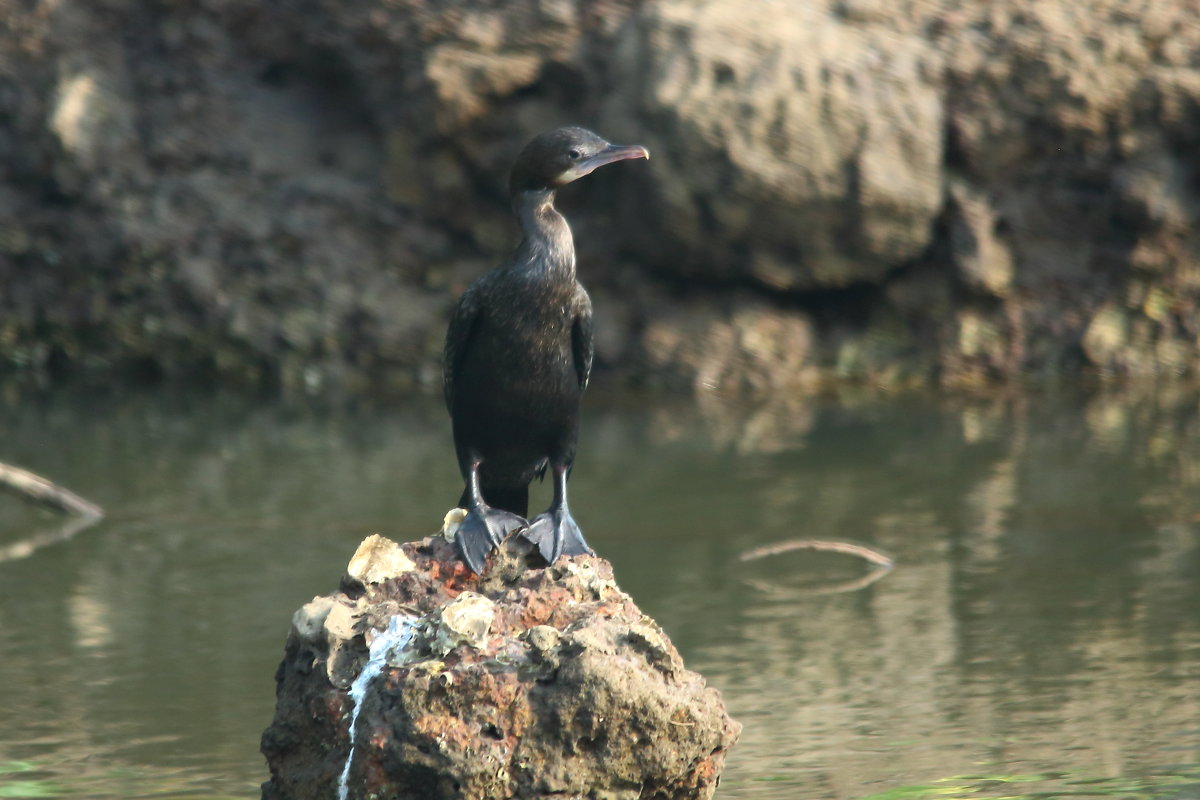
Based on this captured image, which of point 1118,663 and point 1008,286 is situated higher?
point 1008,286

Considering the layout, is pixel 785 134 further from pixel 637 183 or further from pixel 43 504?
pixel 43 504

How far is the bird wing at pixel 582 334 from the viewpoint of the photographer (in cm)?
397

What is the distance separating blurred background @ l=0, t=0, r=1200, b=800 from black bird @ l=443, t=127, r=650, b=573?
6.87 feet

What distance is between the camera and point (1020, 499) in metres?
7.28

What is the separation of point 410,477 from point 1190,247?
526 centimetres

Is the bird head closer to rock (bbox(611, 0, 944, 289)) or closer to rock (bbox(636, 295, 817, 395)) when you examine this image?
rock (bbox(611, 0, 944, 289))

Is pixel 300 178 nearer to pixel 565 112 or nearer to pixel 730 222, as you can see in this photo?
pixel 565 112

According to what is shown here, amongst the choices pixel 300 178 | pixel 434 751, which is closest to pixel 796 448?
pixel 300 178

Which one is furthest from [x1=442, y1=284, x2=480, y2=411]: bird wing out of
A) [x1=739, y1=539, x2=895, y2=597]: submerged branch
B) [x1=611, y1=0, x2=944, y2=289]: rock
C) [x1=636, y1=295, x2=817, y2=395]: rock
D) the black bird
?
[x1=636, y1=295, x2=817, y2=395]: rock

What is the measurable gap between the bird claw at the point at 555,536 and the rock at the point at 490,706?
0.72 ft

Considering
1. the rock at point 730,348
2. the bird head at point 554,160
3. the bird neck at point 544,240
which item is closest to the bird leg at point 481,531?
the bird neck at point 544,240

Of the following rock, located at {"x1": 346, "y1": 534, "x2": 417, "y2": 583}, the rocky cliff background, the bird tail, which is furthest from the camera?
the rocky cliff background

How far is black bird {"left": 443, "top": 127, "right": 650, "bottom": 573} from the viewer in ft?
12.6

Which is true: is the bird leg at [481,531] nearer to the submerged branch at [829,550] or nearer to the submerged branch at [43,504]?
the submerged branch at [829,550]
